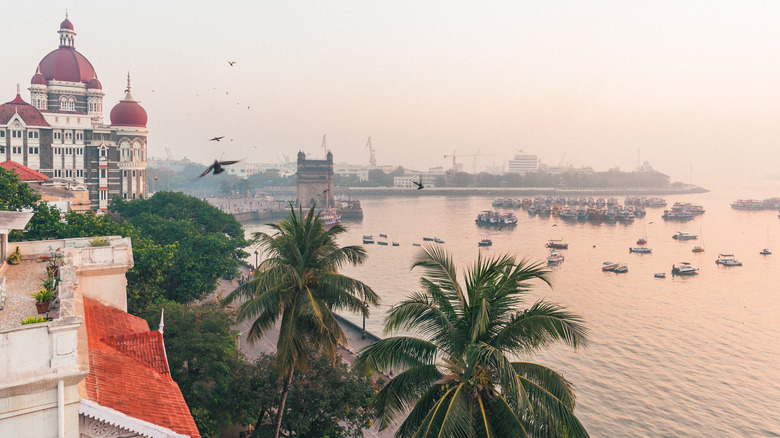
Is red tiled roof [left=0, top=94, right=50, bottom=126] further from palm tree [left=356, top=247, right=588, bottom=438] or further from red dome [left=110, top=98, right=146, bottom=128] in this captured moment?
palm tree [left=356, top=247, right=588, bottom=438]

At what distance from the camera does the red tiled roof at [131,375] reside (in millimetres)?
10164

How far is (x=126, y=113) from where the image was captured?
73562 mm

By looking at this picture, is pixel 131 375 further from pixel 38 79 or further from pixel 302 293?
pixel 38 79

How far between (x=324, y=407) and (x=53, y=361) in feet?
39.6

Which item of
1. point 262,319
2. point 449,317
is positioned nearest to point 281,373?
point 262,319

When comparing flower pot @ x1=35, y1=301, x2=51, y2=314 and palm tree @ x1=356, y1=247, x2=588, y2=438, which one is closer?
palm tree @ x1=356, y1=247, x2=588, y2=438

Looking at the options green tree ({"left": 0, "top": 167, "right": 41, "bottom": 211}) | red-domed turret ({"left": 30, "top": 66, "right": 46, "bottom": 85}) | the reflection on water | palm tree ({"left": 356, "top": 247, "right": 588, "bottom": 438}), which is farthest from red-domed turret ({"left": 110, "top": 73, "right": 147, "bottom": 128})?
palm tree ({"left": 356, "top": 247, "right": 588, "bottom": 438})

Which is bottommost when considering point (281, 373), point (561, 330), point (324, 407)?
point (324, 407)

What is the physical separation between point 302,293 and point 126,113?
2703 inches

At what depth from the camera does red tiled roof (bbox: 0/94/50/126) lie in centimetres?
6631

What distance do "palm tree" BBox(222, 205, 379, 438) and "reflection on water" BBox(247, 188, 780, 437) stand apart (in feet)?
13.1

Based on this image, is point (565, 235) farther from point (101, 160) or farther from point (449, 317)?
point (449, 317)

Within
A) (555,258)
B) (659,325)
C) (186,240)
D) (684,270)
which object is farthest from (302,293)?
(684,270)

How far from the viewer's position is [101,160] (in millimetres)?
72812
